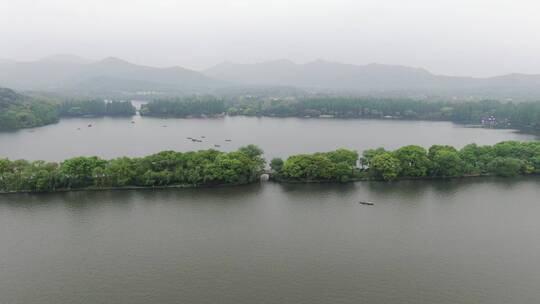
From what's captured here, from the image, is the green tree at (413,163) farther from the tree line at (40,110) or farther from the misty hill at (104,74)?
the misty hill at (104,74)

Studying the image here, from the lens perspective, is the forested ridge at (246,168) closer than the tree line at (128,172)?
No

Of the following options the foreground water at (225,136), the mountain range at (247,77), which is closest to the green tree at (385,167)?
the foreground water at (225,136)

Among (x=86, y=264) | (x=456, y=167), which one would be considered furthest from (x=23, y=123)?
(x=456, y=167)

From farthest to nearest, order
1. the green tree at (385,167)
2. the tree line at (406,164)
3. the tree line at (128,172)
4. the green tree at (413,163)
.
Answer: the green tree at (413,163) < the green tree at (385,167) < the tree line at (406,164) < the tree line at (128,172)

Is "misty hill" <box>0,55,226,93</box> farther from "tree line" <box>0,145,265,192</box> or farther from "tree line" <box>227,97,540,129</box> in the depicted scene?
"tree line" <box>0,145,265,192</box>

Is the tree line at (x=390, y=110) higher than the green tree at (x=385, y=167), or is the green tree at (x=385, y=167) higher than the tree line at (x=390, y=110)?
the tree line at (x=390, y=110)

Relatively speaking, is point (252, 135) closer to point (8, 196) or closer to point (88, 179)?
point (88, 179)
